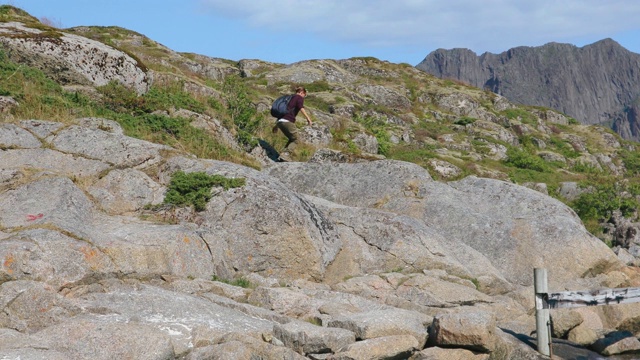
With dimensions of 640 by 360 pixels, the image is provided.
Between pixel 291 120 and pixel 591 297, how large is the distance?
612 inches

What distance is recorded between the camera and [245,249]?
18.2 m

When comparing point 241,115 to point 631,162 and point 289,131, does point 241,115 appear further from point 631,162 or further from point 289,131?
point 631,162

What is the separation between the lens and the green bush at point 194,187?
1892 cm

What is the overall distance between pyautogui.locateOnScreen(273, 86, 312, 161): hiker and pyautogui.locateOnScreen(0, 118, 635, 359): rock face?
2416mm

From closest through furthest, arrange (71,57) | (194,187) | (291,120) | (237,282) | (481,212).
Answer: (237,282) → (194,187) → (481,212) → (71,57) → (291,120)

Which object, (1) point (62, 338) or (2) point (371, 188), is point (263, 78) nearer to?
(2) point (371, 188)

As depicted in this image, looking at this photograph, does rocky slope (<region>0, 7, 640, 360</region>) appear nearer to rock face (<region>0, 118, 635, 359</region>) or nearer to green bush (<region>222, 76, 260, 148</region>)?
rock face (<region>0, 118, 635, 359</region>)

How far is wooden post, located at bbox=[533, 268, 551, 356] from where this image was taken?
16.0 m

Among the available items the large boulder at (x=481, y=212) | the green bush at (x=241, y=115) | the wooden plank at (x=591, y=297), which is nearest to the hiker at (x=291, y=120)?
the green bush at (x=241, y=115)

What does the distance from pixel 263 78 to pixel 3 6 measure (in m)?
30.7

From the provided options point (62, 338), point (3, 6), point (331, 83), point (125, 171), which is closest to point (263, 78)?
point (331, 83)

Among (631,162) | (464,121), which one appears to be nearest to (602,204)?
(464,121)

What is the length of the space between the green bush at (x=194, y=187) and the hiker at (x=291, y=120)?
886 centimetres

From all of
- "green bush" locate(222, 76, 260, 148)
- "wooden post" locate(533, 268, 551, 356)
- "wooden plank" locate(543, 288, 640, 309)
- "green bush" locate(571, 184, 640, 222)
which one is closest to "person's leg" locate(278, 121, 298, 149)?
"green bush" locate(222, 76, 260, 148)
